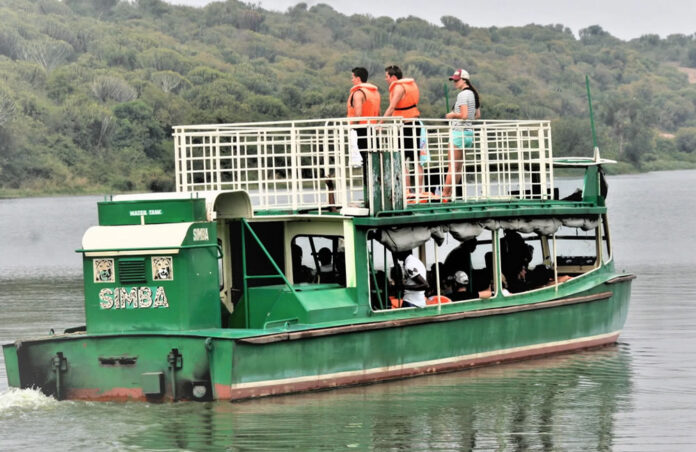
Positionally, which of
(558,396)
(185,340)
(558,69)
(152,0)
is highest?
(152,0)

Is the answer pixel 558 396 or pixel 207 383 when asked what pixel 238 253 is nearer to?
pixel 207 383

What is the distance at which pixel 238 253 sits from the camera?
1446 cm

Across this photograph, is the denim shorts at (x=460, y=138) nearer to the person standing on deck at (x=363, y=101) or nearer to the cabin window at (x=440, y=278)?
the cabin window at (x=440, y=278)

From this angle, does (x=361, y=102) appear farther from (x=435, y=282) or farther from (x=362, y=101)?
(x=435, y=282)

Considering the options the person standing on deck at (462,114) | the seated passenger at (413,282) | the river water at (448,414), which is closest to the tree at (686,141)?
the river water at (448,414)

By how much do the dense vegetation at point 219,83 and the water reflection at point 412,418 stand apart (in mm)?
61901

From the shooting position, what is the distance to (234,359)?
489 inches

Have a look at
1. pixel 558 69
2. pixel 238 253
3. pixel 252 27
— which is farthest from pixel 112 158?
pixel 558 69

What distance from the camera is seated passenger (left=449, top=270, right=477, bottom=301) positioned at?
15.7 metres

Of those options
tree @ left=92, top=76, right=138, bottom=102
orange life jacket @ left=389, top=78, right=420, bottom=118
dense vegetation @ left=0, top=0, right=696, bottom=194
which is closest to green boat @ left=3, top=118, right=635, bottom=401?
orange life jacket @ left=389, top=78, right=420, bottom=118

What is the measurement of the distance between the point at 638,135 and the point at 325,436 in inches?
4525

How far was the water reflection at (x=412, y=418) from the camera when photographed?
11.8 metres

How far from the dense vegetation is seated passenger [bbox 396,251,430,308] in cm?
6124

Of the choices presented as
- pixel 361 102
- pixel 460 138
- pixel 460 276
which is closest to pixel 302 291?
pixel 361 102
